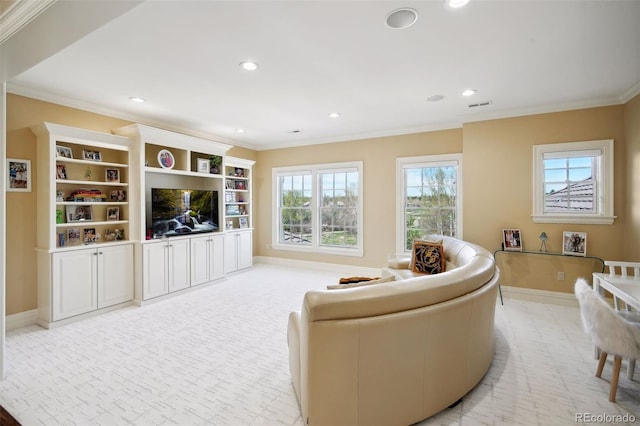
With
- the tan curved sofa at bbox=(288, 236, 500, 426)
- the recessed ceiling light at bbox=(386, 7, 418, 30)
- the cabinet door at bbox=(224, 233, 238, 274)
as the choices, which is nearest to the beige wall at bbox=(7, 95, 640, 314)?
the cabinet door at bbox=(224, 233, 238, 274)

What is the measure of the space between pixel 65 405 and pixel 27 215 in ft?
8.42

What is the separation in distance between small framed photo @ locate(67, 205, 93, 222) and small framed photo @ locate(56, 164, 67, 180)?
15.7 inches

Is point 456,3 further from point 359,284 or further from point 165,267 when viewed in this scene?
point 165,267

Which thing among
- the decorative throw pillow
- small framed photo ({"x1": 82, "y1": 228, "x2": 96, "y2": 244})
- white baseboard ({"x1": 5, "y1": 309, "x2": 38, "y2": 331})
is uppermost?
small framed photo ({"x1": 82, "y1": 228, "x2": 96, "y2": 244})

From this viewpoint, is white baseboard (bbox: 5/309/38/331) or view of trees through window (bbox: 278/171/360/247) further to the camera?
view of trees through window (bbox: 278/171/360/247)

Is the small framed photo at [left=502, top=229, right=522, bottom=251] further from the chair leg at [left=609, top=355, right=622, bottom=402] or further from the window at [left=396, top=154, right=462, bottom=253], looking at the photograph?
the chair leg at [left=609, top=355, right=622, bottom=402]

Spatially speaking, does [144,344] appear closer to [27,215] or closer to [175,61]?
[27,215]

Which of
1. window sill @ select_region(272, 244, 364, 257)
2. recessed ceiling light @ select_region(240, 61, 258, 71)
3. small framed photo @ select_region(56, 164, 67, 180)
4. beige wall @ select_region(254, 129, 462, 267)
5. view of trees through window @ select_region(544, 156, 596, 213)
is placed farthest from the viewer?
window sill @ select_region(272, 244, 364, 257)

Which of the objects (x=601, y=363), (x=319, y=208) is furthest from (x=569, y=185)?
(x=319, y=208)

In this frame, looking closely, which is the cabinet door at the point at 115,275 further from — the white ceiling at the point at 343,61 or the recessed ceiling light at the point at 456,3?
the recessed ceiling light at the point at 456,3

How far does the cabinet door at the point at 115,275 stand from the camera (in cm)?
376

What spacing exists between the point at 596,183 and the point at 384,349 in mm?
4207

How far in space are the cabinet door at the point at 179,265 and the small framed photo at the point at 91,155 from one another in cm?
149

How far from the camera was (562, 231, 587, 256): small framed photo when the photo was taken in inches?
150
